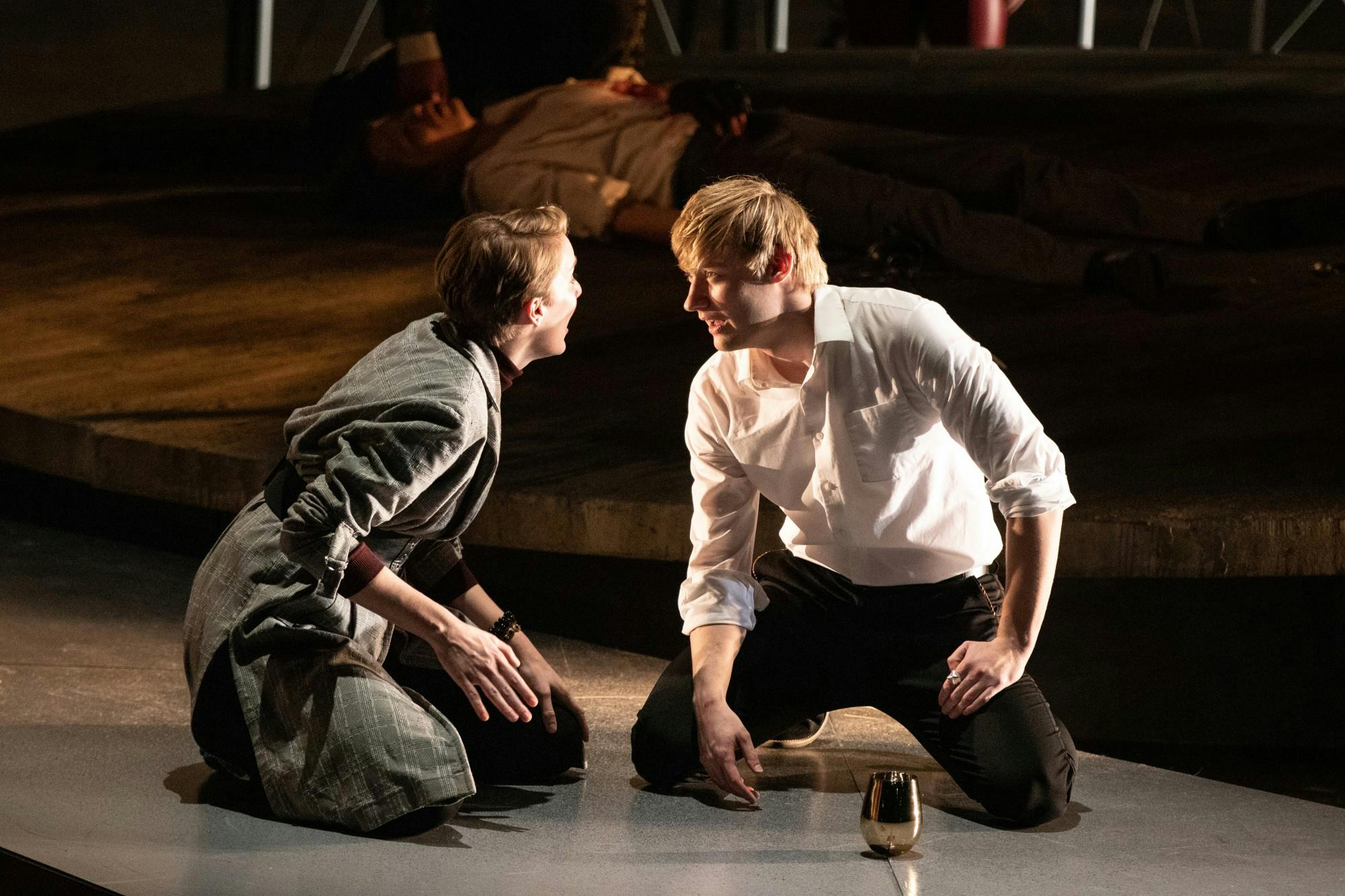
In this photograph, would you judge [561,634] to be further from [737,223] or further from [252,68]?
[252,68]

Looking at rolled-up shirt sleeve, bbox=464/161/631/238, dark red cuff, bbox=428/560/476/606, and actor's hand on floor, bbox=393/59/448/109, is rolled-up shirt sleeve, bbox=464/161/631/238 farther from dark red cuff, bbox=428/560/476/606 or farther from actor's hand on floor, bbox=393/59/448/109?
dark red cuff, bbox=428/560/476/606

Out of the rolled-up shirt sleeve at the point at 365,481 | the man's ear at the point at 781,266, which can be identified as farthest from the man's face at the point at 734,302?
the rolled-up shirt sleeve at the point at 365,481

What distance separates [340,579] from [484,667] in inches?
9.4

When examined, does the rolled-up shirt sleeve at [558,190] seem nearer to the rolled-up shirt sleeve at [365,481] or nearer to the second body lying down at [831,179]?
the second body lying down at [831,179]

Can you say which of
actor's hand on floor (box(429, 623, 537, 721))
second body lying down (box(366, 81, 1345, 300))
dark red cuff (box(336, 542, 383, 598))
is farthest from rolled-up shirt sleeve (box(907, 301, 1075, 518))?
second body lying down (box(366, 81, 1345, 300))

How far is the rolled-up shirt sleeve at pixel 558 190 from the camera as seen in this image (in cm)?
548

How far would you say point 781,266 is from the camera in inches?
101

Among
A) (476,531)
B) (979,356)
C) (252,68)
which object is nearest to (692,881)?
(979,356)

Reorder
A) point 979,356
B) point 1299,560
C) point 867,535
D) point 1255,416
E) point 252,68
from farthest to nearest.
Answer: point 252,68, point 1255,416, point 1299,560, point 867,535, point 979,356

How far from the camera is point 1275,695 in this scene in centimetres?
344

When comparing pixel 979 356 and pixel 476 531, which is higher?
pixel 979 356

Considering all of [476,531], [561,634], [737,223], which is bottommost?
[561,634]

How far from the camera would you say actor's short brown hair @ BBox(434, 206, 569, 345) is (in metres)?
2.46

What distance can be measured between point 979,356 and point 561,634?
151 centimetres
